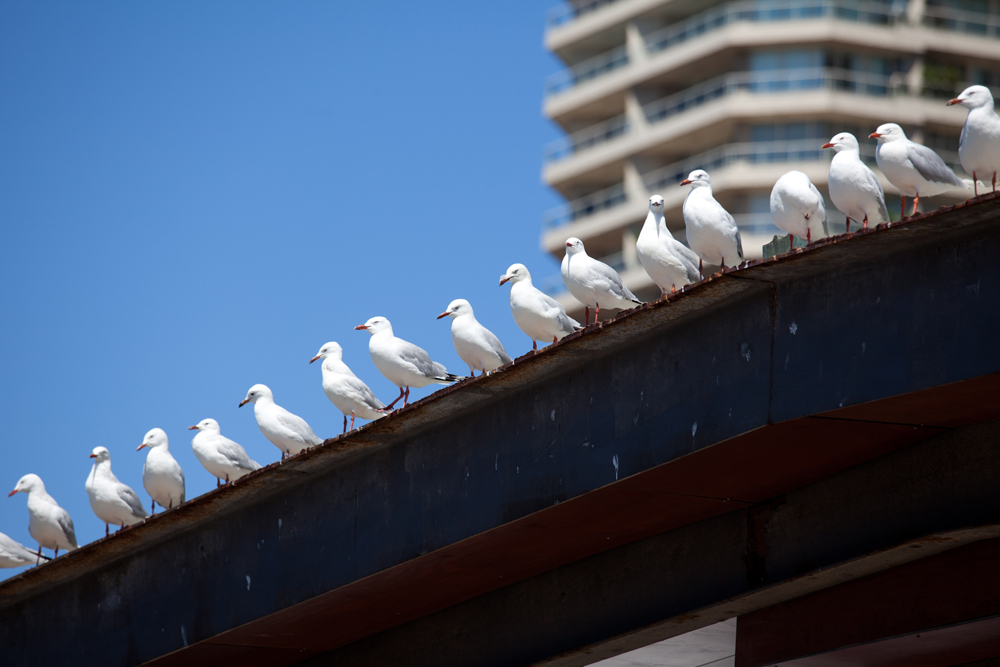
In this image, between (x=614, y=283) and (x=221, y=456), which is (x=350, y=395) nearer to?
(x=221, y=456)

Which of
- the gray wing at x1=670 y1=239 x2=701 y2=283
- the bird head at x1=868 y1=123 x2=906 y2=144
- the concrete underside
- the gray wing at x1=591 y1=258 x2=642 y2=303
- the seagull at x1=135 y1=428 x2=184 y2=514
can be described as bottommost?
the concrete underside

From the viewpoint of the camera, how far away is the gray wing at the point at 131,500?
2088 cm

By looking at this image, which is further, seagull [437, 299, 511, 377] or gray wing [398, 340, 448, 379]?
gray wing [398, 340, 448, 379]

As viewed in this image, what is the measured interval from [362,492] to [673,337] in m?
4.25

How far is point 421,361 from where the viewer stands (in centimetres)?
1672

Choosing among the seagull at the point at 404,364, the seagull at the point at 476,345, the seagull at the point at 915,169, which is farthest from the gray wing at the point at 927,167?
the seagull at the point at 404,364

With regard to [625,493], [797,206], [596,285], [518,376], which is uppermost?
[596,285]

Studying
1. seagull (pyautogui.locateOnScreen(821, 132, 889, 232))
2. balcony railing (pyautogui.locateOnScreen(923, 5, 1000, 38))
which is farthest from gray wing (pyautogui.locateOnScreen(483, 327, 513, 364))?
balcony railing (pyautogui.locateOnScreen(923, 5, 1000, 38))

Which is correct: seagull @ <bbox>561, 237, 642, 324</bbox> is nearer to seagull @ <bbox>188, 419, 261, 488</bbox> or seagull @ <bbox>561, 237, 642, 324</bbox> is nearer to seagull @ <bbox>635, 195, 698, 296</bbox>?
seagull @ <bbox>635, 195, 698, 296</bbox>

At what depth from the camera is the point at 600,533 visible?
12867 mm

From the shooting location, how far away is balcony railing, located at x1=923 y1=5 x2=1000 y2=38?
214ft

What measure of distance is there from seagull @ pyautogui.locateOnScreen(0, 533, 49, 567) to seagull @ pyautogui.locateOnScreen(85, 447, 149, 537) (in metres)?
1.51

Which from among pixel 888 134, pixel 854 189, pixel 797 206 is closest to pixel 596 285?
pixel 797 206

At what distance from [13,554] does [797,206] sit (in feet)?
47.1
